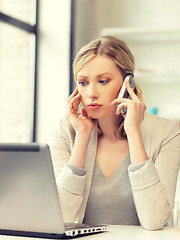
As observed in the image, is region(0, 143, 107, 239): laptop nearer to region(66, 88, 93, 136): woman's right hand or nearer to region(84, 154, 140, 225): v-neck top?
region(84, 154, 140, 225): v-neck top

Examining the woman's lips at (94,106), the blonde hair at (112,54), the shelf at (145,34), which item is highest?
the shelf at (145,34)

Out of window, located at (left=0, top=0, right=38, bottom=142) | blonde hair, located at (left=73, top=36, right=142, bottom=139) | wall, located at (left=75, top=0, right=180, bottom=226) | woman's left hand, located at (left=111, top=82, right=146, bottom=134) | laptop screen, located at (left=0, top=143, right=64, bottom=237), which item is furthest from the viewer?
wall, located at (left=75, top=0, right=180, bottom=226)

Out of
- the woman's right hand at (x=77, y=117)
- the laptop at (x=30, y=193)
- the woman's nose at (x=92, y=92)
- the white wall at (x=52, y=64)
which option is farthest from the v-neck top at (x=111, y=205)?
the white wall at (x=52, y=64)

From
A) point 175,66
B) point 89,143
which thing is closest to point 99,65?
point 89,143

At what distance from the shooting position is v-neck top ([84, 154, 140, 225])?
1.61 metres

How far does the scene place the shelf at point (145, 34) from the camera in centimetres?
370

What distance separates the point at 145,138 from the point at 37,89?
2305 millimetres

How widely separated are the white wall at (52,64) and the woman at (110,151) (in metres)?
1.98

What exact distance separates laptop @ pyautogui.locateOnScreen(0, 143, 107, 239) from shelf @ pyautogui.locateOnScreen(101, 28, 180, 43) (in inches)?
111

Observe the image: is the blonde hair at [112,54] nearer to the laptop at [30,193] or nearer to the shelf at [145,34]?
the laptop at [30,193]

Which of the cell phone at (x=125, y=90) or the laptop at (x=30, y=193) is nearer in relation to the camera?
the laptop at (x=30, y=193)

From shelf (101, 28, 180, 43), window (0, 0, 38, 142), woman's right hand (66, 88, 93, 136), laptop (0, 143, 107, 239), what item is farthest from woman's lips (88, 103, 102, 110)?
shelf (101, 28, 180, 43)

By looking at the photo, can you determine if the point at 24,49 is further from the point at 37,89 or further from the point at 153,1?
the point at 153,1

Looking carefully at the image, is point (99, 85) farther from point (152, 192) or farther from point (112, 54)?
point (152, 192)
